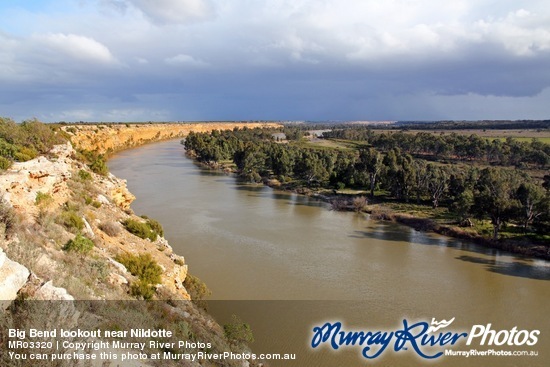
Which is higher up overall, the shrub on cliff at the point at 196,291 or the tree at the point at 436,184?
the tree at the point at 436,184

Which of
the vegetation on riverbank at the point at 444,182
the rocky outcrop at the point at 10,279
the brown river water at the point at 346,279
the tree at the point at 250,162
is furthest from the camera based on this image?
the tree at the point at 250,162

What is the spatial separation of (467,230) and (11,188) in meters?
27.1

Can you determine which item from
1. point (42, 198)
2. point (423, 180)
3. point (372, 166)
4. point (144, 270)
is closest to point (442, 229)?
point (423, 180)

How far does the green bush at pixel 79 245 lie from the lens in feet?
32.6

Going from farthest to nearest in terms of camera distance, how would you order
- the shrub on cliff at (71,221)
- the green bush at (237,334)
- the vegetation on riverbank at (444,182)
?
1. the vegetation on riverbank at (444,182)
2. the shrub on cliff at (71,221)
3. the green bush at (237,334)

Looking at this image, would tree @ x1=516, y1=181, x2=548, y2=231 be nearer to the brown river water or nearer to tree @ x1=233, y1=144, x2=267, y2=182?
the brown river water

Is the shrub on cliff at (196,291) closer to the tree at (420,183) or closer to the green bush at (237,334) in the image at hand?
the green bush at (237,334)

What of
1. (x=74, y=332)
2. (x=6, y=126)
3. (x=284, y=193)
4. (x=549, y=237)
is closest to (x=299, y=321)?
(x=74, y=332)

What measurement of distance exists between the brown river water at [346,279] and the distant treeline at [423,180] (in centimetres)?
347


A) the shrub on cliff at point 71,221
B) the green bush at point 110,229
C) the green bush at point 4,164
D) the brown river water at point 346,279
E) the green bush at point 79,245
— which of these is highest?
the green bush at point 4,164

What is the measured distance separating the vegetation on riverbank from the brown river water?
2.63m

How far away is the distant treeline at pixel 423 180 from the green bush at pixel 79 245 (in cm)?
2494

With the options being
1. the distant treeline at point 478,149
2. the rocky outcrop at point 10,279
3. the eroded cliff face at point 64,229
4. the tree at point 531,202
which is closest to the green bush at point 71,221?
the eroded cliff face at point 64,229

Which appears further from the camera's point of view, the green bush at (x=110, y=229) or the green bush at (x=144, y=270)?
the green bush at (x=110, y=229)
